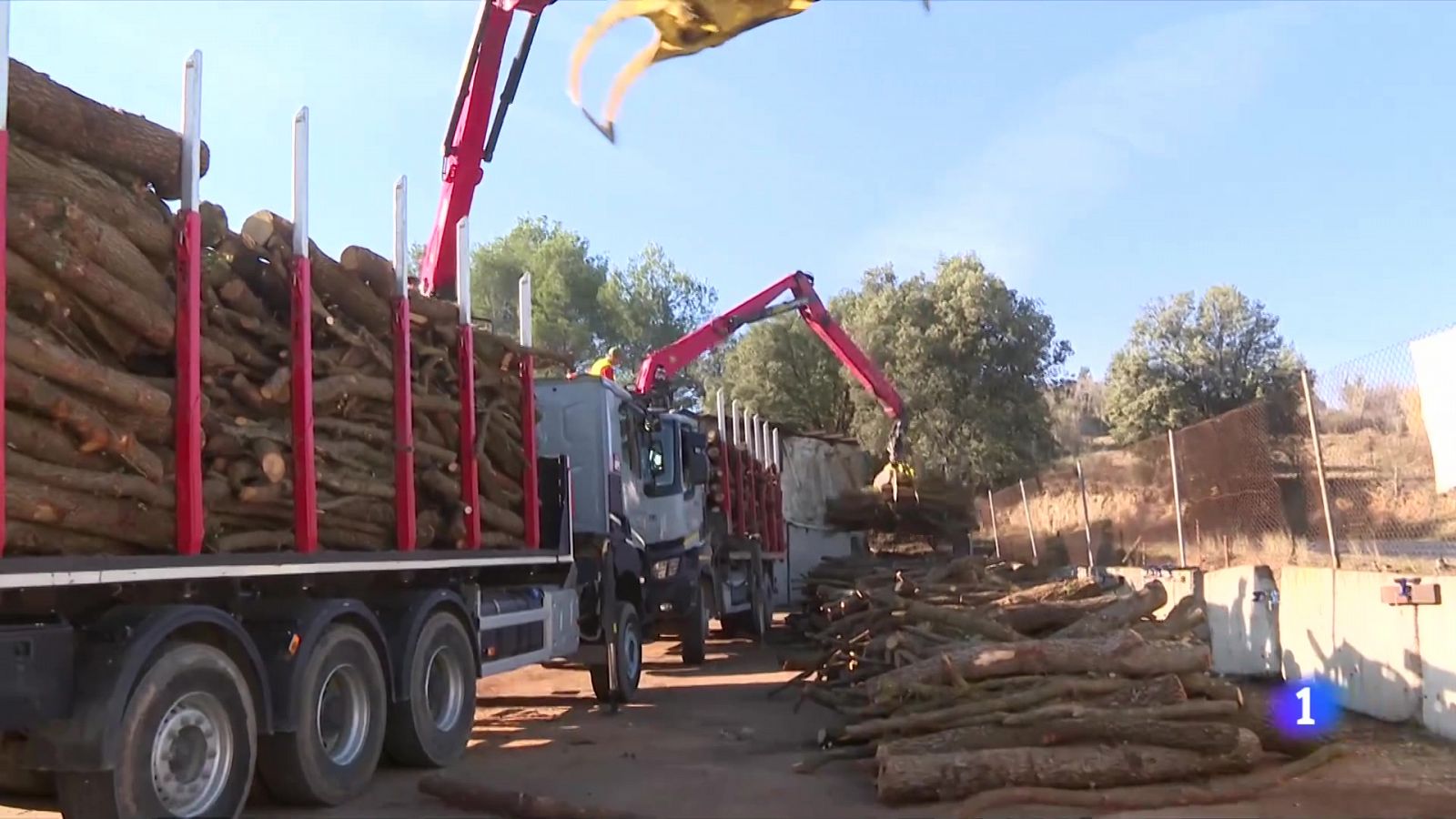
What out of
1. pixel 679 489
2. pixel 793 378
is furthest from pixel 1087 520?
pixel 793 378

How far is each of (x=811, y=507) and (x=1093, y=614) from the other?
49.9 feet

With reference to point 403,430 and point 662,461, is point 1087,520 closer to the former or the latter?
point 662,461

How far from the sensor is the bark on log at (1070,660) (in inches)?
306

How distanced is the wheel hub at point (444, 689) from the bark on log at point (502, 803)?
3.34ft

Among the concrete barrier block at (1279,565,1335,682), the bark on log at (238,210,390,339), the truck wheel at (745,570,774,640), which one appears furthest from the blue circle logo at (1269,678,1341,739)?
the truck wheel at (745,570,774,640)

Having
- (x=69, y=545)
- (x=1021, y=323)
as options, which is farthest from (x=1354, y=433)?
(x=1021, y=323)

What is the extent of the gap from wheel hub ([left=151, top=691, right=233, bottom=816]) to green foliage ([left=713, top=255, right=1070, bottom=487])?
30.2 meters

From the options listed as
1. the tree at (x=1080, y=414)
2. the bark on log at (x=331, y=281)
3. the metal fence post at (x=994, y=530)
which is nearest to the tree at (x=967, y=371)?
the tree at (x=1080, y=414)

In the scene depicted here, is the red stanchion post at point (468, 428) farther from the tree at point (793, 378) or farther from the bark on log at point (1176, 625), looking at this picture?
the tree at point (793, 378)

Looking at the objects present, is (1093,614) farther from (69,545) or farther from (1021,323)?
(1021,323)

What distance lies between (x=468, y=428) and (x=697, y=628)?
6469mm

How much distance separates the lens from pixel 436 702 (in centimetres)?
852

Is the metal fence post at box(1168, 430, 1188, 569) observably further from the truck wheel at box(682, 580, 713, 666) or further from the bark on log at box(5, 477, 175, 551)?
the bark on log at box(5, 477, 175, 551)

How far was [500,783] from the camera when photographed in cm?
769
